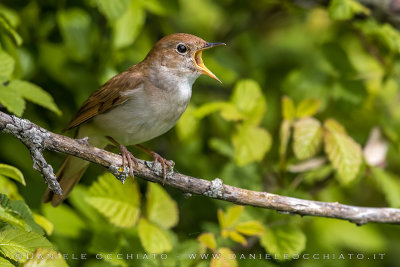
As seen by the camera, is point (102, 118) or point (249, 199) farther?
point (102, 118)

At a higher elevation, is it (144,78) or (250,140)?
(144,78)

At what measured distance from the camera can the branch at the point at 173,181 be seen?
2.61 metres

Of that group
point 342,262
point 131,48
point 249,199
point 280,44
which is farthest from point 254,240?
point 280,44

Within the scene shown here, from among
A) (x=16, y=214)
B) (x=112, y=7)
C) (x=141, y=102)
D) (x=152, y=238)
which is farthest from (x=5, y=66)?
(x=152, y=238)

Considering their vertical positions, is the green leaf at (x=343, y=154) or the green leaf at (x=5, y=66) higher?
the green leaf at (x=5, y=66)

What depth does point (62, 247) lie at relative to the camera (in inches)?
145

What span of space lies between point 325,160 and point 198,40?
131cm

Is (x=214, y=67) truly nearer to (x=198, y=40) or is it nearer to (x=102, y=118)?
(x=198, y=40)

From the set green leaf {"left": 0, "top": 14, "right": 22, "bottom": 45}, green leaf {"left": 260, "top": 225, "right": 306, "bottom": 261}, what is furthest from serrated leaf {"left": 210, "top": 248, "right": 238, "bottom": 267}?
green leaf {"left": 0, "top": 14, "right": 22, "bottom": 45}

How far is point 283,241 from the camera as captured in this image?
346cm

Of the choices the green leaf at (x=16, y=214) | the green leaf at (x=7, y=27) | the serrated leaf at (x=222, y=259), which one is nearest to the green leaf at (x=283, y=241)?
the serrated leaf at (x=222, y=259)

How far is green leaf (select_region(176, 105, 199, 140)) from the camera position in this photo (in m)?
3.99

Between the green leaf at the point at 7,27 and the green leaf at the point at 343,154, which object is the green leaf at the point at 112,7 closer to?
the green leaf at the point at 7,27

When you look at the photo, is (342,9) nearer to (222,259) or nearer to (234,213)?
(234,213)
